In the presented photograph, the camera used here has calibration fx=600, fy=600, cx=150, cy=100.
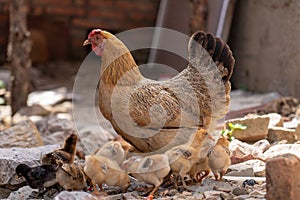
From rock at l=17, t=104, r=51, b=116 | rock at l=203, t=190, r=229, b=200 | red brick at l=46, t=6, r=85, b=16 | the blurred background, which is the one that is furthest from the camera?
red brick at l=46, t=6, r=85, b=16

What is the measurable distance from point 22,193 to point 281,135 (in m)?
2.64

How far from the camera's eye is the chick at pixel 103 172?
437 centimetres

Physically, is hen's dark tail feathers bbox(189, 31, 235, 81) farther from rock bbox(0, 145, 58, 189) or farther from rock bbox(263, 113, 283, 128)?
rock bbox(0, 145, 58, 189)

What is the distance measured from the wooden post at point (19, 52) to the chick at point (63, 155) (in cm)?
407

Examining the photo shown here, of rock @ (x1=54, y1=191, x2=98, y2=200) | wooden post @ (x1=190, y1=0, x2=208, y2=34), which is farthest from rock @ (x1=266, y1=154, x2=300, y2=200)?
wooden post @ (x1=190, y1=0, x2=208, y2=34)

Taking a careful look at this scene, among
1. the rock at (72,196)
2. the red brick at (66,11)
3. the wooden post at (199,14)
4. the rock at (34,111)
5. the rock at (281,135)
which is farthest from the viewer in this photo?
the red brick at (66,11)

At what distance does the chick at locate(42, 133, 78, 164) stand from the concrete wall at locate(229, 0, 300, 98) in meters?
4.16

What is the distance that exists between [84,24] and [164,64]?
3.20 metres

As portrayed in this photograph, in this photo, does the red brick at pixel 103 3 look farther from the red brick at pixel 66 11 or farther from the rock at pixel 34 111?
the rock at pixel 34 111

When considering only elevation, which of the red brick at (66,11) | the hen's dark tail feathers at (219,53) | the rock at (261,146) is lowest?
the rock at (261,146)

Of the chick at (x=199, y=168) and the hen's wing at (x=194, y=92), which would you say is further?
the hen's wing at (x=194, y=92)

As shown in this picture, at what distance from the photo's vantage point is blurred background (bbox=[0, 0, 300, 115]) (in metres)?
8.18

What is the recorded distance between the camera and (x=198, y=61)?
5.23 metres

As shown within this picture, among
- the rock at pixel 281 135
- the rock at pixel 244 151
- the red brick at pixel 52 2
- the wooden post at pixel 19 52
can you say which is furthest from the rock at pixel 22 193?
the red brick at pixel 52 2
